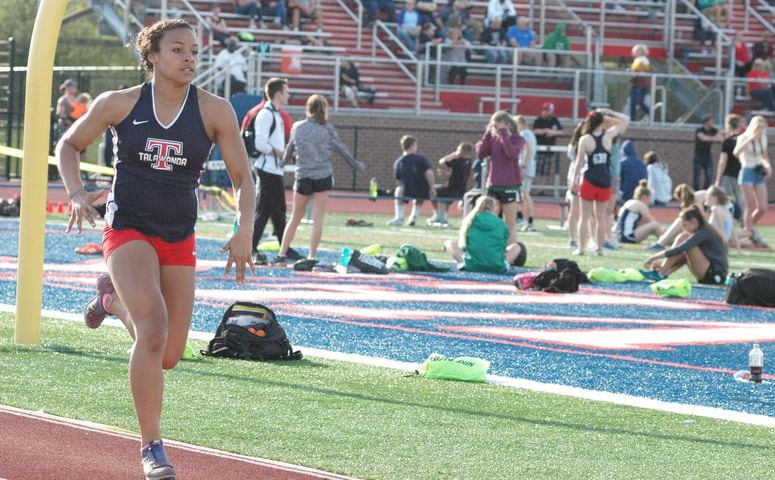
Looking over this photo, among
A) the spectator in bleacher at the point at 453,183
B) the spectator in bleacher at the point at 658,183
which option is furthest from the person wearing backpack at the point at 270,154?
the spectator in bleacher at the point at 658,183

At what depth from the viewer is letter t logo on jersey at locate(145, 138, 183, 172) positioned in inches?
239

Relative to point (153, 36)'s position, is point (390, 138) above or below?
below

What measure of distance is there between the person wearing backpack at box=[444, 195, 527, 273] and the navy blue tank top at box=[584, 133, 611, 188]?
2764 mm

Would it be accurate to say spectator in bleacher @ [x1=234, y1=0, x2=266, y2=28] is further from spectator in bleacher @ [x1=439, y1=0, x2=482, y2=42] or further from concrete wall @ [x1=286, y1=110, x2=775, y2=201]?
spectator in bleacher @ [x1=439, y1=0, x2=482, y2=42]

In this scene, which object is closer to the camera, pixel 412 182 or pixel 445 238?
pixel 445 238

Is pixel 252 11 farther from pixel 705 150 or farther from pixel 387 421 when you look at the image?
pixel 387 421

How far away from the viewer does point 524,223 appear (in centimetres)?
2544

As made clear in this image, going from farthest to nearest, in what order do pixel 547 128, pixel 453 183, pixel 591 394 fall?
pixel 547 128
pixel 453 183
pixel 591 394

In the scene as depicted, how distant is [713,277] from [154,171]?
35.4 ft

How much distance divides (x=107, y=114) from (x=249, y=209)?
0.70 meters

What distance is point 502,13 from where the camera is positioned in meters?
36.1

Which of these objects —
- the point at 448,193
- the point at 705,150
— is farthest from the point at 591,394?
the point at 705,150

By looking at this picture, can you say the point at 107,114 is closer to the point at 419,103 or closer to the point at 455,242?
the point at 455,242

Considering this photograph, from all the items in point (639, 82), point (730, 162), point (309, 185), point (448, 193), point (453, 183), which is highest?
point (639, 82)
